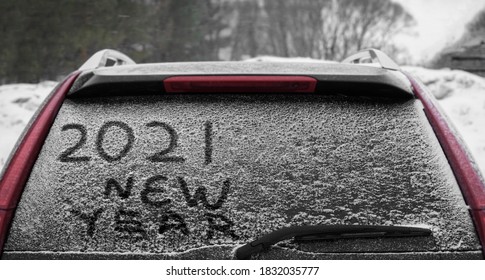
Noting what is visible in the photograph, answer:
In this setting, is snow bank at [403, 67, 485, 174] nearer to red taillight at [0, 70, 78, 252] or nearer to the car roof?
the car roof

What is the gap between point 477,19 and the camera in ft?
76.7

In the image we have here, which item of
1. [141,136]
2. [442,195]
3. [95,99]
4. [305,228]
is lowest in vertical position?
[305,228]

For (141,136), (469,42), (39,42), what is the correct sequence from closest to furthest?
(141,136) → (39,42) → (469,42)

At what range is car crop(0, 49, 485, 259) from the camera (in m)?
1.48

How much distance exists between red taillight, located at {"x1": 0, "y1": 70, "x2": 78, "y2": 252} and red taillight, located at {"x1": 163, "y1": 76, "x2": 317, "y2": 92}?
15.3 inches

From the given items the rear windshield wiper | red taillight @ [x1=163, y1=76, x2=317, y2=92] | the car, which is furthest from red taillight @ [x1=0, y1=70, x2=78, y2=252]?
the rear windshield wiper

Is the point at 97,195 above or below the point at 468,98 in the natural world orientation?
below

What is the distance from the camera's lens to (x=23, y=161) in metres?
1.58

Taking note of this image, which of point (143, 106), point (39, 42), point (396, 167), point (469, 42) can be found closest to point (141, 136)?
point (143, 106)

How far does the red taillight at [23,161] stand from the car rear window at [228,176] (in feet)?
0.08
